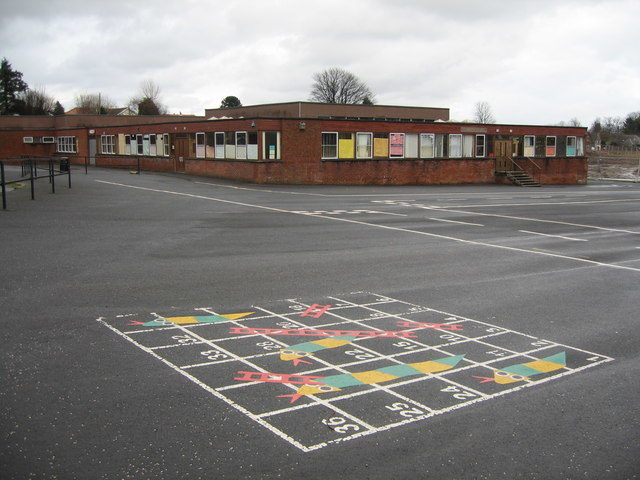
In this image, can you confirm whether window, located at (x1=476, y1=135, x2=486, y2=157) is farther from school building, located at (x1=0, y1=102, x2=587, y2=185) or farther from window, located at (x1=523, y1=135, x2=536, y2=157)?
window, located at (x1=523, y1=135, x2=536, y2=157)

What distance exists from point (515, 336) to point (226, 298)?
4.03m

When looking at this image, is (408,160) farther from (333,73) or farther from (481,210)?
(333,73)

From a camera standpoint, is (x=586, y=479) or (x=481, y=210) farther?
(x=481, y=210)

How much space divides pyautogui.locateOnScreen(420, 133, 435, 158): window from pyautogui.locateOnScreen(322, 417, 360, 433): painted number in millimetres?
37340

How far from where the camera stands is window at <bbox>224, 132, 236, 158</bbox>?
38406mm

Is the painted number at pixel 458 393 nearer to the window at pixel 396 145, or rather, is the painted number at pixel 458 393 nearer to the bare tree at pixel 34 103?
the window at pixel 396 145

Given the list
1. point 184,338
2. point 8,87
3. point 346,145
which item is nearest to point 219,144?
point 346,145

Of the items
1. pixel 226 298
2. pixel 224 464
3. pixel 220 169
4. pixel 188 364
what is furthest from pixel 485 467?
pixel 220 169

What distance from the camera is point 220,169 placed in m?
39.7

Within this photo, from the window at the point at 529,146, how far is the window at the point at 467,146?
5.14 metres

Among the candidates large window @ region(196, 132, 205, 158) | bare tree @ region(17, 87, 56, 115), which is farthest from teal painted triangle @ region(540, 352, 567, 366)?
bare tree @ region(17, 87, 56, 115)

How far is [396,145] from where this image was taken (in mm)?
40188

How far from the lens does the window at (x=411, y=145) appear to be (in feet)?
133

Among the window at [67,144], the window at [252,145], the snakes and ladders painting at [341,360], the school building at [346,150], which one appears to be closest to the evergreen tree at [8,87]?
the window at [67,144]
